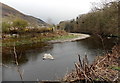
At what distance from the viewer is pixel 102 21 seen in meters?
30.7

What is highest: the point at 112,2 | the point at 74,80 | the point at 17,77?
the point at 112,2

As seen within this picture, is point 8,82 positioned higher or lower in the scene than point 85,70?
lower

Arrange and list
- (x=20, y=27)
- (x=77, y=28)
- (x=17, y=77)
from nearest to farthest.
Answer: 1. (x=17, y=77)
2. (x=20, y=27)
3. (x=77, y=28)

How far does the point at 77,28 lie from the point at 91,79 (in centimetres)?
4670

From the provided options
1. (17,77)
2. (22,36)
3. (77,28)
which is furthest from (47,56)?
(77,28)

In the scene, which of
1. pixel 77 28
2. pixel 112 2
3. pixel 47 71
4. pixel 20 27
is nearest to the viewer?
pixel 47 71

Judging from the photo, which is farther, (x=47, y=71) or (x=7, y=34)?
(x=7, y=34)

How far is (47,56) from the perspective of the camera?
13164mm

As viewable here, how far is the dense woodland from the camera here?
49.4 ft

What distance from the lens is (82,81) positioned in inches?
219

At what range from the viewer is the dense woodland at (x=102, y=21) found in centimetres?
1505

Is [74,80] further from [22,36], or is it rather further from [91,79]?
[22,36]

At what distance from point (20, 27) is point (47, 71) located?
69.2 ft

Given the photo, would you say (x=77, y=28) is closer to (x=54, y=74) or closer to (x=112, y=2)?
(x=112, y=2)
